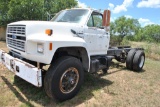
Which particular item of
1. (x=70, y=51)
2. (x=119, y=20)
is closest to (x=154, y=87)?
(x=70, y=51)

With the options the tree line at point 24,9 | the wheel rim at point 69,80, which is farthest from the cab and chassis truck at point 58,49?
the tree line at point 24,9

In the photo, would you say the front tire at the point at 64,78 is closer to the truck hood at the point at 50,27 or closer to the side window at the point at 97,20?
the truck hood at the point at 50,27

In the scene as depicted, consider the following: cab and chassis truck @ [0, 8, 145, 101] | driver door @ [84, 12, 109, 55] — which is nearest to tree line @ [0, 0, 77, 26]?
driver door @ [84, 12, 109, 55]

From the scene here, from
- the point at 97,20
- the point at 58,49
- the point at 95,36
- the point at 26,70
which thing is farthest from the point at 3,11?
the point at 26,70

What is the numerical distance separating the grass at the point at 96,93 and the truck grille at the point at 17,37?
1.22m

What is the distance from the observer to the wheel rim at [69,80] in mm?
4445

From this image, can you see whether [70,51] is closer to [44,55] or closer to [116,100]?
[44,55]

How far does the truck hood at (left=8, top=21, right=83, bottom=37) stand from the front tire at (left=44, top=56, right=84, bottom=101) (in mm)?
692

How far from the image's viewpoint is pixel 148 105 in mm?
4922

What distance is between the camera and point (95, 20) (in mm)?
6066

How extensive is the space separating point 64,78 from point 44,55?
0.82 metres

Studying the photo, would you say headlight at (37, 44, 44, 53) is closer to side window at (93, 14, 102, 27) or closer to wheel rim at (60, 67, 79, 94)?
wheel rim at (60, 67, 79, 94)

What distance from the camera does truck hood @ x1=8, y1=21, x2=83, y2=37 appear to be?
4266 mm

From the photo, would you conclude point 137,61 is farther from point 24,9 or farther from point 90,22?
point 24,9
